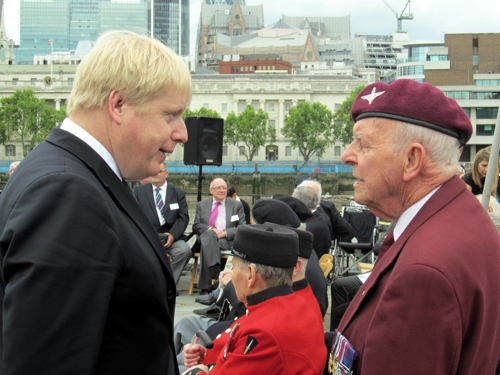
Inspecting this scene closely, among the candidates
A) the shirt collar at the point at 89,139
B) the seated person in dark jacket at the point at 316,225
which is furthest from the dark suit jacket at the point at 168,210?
the shirt collar at the point at 89,139

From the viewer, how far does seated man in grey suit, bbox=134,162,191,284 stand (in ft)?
24.6

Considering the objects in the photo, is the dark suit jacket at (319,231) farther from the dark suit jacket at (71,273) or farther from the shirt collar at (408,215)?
the dark suit jacket at (71,273)

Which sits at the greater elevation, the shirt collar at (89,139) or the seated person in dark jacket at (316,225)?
the shirt collar at (89,139)

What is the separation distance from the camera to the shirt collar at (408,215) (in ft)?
5.19

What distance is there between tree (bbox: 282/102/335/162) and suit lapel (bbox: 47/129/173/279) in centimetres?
6413

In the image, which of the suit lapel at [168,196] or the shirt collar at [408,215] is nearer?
the shirt collar at [408,215]

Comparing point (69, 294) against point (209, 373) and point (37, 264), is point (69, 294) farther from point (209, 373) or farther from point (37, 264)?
point (209, 373)

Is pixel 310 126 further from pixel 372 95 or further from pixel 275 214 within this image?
pixel 372 95

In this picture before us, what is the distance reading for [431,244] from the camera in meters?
1.36

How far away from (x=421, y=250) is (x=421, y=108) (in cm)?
45

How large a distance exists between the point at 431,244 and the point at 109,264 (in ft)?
2.76

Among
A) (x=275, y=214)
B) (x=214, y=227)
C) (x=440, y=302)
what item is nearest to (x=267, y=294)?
Result: (x=440, y=302)

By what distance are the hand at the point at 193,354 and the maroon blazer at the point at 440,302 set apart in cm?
160

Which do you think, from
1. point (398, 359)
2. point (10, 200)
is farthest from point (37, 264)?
Answer: point (398, 359)
